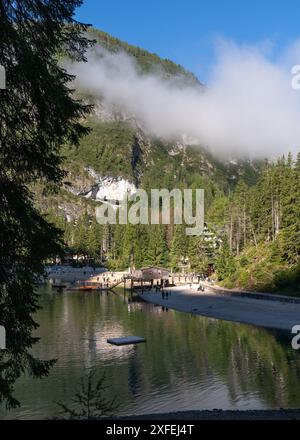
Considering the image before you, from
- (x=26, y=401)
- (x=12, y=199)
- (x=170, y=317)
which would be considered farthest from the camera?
(x=170, y=317)

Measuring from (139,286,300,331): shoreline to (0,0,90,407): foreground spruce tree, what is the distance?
42.2m

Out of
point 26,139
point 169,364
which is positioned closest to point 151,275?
point 169,364

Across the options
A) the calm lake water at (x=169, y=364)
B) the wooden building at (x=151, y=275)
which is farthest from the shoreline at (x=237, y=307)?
the wooden building at (x=151, y=275)

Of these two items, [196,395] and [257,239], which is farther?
[257,239]

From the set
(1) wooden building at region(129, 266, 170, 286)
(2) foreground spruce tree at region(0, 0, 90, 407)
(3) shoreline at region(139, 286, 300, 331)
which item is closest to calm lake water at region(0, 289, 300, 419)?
(3) shoreline at region(139, 286, 300, 331)

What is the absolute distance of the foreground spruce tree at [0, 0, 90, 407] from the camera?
41.8ft

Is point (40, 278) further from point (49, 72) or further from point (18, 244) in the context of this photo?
point (49, 72)

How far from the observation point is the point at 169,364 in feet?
122

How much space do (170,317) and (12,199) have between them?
2058 inches

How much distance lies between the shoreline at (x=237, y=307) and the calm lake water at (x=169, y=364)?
93.9 inches

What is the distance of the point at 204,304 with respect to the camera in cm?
7106

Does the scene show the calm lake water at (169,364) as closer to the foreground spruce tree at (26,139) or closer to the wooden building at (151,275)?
the foreground spruce tree at (26,139)

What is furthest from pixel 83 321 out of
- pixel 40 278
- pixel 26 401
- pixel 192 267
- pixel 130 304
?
pixel 192 267

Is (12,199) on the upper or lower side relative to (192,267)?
upper
